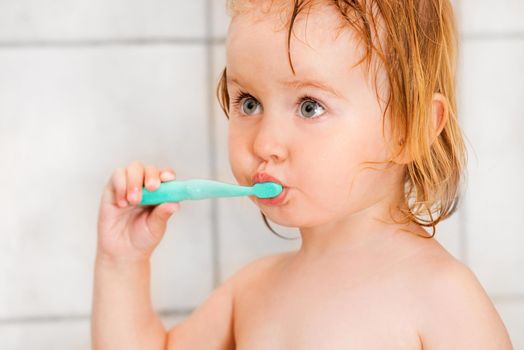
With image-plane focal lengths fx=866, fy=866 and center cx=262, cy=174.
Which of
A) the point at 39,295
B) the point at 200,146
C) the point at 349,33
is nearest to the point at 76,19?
the point at 200,146

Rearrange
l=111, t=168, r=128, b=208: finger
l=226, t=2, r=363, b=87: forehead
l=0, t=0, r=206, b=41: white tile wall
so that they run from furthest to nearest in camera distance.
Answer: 1. l=0, t=0, r=206, b=41: white tile wall
2. l=111, t=168, r=128, b=208: finger
3. l=226, t=2, r=363, b=87: forehead

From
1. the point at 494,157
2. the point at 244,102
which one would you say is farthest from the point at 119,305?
the point at 494,157

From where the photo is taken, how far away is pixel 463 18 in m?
1.19

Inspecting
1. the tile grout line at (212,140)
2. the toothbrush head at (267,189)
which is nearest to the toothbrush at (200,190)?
the toothbrush head at (267,189)

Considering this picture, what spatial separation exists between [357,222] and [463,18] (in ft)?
1.39

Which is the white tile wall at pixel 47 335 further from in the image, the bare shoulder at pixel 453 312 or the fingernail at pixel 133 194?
the bare shoulder at pixel 453 312

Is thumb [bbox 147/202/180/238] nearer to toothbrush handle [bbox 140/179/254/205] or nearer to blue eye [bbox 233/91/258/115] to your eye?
toothbrush handle [bbox 140/179/254/205]

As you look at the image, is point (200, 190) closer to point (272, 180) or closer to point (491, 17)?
point (272, 180)

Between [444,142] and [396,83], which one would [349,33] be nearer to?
[396,83]

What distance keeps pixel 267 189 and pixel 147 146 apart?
40cm

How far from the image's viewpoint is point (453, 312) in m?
0.83

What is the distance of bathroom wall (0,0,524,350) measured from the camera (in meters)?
1.18

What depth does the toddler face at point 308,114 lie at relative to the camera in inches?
32.1

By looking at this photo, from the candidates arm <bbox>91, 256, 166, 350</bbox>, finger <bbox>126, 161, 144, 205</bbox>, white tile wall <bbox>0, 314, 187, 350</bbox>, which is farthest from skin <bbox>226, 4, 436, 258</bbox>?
white tile wall <bbox>0, 314, 187, 350</bbox>
